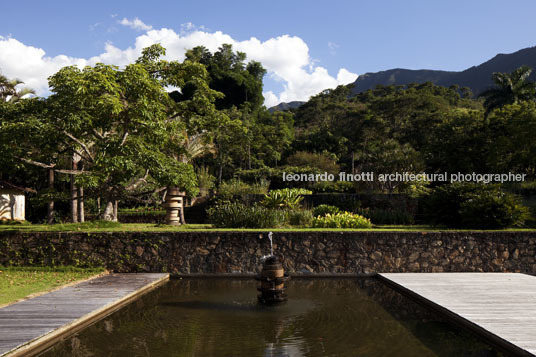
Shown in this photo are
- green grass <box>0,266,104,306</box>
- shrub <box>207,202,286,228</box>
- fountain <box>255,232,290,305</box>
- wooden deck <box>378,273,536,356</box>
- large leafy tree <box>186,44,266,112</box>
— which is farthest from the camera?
large leafy tree <box>186,44,266,112</box>

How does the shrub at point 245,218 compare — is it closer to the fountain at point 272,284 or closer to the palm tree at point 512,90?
the fountain at point 272,284

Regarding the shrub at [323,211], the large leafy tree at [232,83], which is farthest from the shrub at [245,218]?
the large leafy tree at [232,83]

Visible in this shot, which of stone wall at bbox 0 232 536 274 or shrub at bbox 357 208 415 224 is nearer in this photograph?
stone wall at bbox 0 232 536 274

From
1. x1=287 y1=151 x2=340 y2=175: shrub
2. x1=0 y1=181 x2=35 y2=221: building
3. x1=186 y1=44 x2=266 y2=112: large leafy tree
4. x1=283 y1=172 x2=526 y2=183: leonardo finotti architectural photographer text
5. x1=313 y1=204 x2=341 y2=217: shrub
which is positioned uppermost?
x1=186 y1=44 x2=266 y2=112: large leafy tree

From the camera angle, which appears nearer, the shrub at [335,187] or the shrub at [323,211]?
the shrub at [323,211]

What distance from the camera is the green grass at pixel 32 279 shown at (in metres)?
7.78

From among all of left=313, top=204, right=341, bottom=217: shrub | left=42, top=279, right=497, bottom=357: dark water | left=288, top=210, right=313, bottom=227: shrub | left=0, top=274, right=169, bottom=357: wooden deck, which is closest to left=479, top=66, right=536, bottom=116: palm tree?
left=313, top=204, right=341, bottom=217: shrub

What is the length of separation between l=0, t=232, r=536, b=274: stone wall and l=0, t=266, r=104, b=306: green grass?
0.88 feet

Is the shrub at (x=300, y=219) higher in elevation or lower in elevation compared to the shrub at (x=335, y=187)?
lower

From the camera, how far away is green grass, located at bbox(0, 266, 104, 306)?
7.78m

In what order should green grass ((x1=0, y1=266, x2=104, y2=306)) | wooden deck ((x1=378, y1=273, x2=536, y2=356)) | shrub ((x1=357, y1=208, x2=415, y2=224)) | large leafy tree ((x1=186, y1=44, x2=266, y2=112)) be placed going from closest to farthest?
wooden deck ((x1=378, y1=273, x2=536, y2=356)), green grass ((x1=0, y1=266, x2=104, y2=306)), shrub ((x1=357, y1=208, x2=415, y2=224)), large leafy tree ((x1=186, y1=44, x2=266, y2=112))

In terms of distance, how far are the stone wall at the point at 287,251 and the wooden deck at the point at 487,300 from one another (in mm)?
698

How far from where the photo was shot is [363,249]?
11.0m

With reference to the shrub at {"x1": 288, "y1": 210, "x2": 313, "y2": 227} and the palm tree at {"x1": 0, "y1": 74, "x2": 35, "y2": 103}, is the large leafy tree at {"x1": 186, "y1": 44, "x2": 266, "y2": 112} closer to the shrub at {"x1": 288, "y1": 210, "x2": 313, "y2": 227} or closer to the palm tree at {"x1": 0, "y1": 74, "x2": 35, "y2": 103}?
the palm tree at {"x1": 0, "y1": 74, "x2": 35, "y2": 103}
